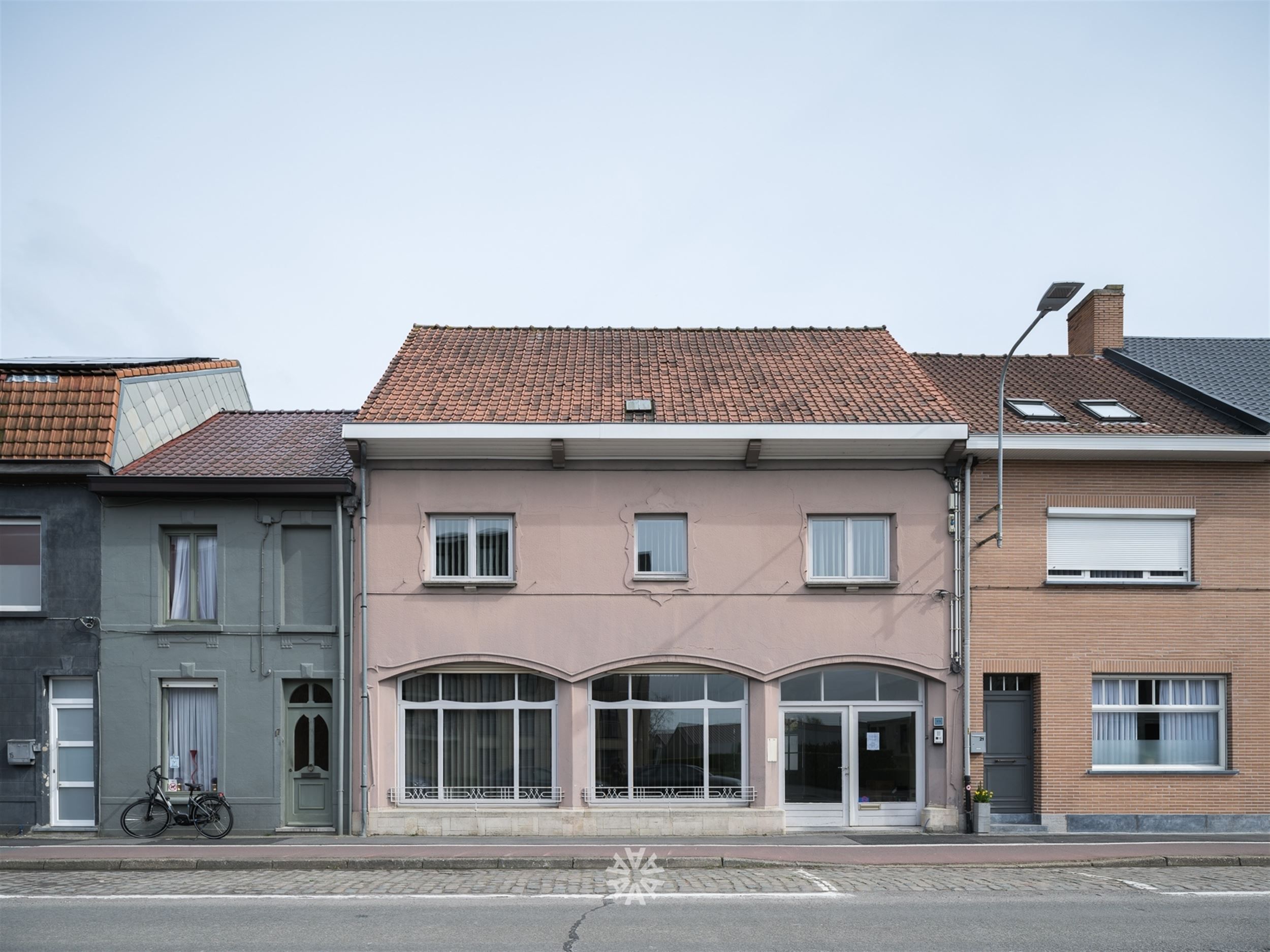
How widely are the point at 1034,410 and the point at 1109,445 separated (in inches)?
70.3

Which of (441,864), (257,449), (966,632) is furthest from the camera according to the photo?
(257,449)

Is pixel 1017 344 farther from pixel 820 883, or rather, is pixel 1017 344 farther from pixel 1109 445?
pixel 820 883

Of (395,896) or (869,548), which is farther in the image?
(869,548)

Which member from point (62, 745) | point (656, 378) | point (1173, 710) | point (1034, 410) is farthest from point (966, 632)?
point (62, 745)

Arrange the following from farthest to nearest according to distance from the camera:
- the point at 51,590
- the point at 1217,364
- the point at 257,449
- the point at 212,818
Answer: the point at 1217,364
the point at 257,449
the point at 51,590
the point at 212,818

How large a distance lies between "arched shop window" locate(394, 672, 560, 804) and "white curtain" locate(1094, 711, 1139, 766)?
8.74 m

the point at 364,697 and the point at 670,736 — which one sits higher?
the point at 364,697

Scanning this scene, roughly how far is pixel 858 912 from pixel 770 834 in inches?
208

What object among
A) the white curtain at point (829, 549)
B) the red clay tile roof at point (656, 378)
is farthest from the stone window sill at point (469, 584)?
the white curtain at point (829, 549)

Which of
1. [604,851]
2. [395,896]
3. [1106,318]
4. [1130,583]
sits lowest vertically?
[604,851]

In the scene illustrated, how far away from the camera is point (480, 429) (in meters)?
16.0

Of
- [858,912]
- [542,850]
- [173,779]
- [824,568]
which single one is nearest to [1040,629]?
[824,568]

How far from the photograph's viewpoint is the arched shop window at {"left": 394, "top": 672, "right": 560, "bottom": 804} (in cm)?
1647

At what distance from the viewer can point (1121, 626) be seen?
54.6ft
